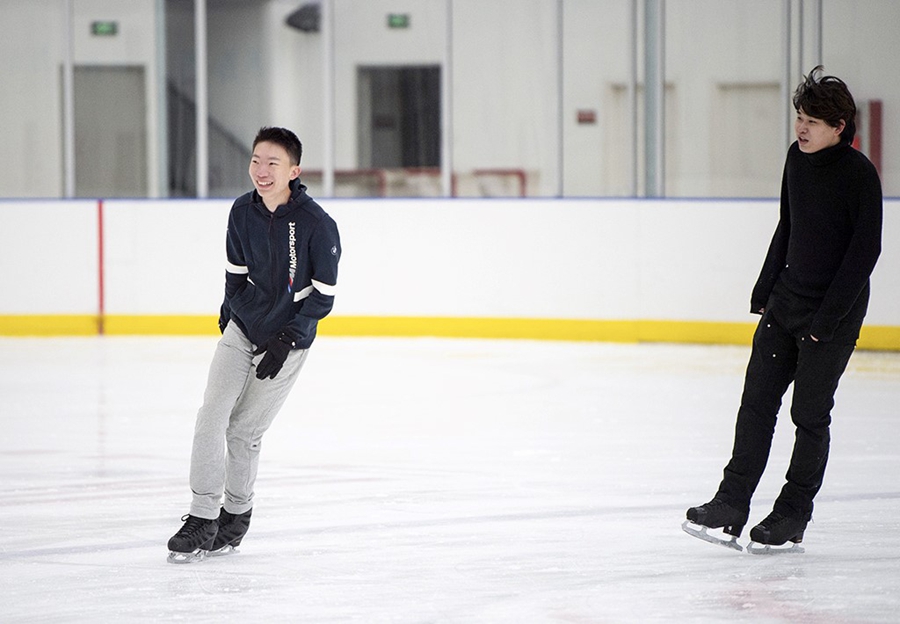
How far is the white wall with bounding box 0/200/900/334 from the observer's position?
934 centimetres

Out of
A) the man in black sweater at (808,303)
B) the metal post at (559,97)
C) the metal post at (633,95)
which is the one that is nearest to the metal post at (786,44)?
the metal post at (633,95)

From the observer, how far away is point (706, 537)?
361cm

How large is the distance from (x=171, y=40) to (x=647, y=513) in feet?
28.8

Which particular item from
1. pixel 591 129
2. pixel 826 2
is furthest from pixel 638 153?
pixel 826 2

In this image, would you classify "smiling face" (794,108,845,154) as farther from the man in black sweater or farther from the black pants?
the black pants

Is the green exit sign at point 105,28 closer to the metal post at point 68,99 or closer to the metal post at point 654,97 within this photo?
the metal post at point 68,99

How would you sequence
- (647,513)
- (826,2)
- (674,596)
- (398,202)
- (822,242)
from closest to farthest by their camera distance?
(674,596)
(822,242)
(647,513)
(398,202)
(826,2)

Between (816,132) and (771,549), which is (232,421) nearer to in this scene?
(771,549)

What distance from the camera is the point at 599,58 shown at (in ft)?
37.4

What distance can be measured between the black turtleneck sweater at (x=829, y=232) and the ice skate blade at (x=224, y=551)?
4.92 ft

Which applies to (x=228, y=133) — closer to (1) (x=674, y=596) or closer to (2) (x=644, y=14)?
(2) (x=644, y=14)

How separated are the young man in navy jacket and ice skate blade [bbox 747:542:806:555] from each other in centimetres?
123

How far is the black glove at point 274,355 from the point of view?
340cm

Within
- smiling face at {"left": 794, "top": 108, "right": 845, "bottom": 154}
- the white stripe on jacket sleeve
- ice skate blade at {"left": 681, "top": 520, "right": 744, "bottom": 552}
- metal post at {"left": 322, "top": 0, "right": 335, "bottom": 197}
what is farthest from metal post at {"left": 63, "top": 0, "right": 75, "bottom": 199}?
smiling face at {"left": 794, "top": 108, "right": 845, "bottom": 154}
